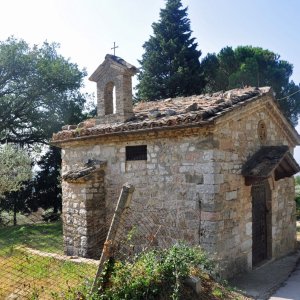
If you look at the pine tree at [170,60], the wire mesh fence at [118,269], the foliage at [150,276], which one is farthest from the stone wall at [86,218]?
the pine tree at [170,60]

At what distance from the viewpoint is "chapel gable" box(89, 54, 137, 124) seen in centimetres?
998

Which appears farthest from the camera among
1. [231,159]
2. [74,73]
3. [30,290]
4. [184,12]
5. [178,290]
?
[184,12]

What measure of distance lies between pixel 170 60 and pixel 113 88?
14205mm

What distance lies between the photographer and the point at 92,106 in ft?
77.1

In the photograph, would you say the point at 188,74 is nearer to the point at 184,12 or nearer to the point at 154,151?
the point at 184,12

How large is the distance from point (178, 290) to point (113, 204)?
14.8 ft

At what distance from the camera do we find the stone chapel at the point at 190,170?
7699 mm

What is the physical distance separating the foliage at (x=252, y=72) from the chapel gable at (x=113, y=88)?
38.2ft

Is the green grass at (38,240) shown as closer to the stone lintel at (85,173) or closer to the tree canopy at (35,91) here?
the stone lintel at (85,173)

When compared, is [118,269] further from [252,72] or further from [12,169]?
[252,72]

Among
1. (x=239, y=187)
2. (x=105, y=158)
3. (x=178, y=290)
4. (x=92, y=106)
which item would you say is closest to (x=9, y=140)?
(x=92, y=106)

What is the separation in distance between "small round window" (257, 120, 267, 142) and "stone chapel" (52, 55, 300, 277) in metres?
0.03

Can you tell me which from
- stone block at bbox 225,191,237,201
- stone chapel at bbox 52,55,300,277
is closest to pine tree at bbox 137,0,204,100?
stone chapel at bbox 52,55,300,277

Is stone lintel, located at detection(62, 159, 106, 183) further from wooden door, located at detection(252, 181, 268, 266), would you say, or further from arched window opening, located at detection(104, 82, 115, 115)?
wooden door, located at detection(252, 181, 268, 266)
